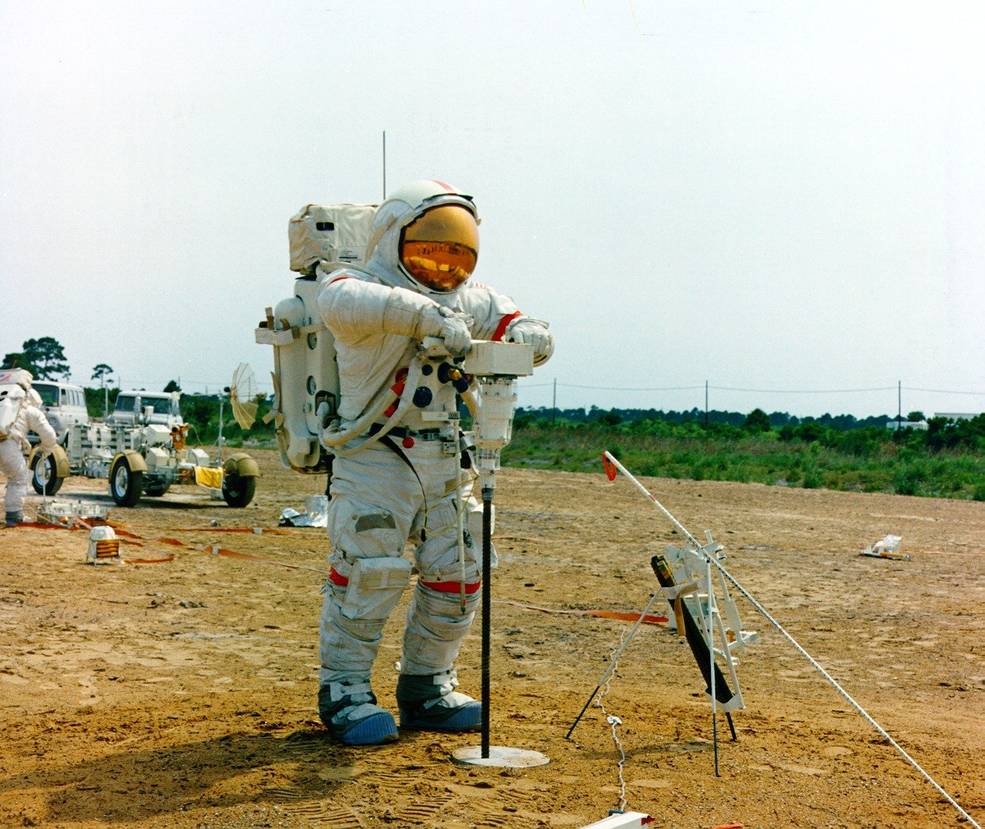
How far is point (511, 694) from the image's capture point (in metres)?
6.38

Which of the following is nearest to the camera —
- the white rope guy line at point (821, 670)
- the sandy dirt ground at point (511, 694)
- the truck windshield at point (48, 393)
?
the white rope guy line at point (821, 670)

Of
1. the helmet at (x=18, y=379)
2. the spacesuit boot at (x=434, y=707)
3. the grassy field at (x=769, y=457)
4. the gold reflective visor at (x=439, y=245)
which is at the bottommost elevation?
the spacesuit boot at (x=434, y=707)

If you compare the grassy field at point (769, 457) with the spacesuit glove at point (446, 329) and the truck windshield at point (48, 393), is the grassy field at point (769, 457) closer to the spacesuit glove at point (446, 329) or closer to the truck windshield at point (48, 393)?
the truck windshield at point (48, 393)

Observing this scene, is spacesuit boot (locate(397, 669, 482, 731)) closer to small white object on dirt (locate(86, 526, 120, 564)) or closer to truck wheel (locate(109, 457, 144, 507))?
small white object on dirt (locate(86, 526, 120, 564))

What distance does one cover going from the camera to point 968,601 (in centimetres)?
1014

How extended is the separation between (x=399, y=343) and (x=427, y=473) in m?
0.59

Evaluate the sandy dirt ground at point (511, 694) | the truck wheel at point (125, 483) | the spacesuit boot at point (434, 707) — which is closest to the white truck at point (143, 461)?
the truck wheel at point (125, 483)

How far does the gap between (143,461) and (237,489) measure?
1454mm

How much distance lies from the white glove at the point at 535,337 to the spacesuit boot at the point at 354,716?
1.70m

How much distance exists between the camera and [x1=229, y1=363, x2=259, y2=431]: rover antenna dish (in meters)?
9.24

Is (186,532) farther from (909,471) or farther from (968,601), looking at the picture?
(909,471)

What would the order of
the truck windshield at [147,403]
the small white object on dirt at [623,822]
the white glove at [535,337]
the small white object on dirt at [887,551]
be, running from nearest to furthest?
the small white object on dirt at [623,822]
the white glove at [535,337]
the small white object on dirt at [887,551]
the truck windshield at [147,403]

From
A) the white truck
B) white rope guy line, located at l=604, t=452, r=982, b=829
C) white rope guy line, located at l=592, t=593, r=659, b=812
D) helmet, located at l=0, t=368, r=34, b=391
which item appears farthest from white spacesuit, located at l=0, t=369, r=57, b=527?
white rope guy line, located at l=604, t=452, r=982, b=829

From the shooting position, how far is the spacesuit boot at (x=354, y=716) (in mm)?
4918
